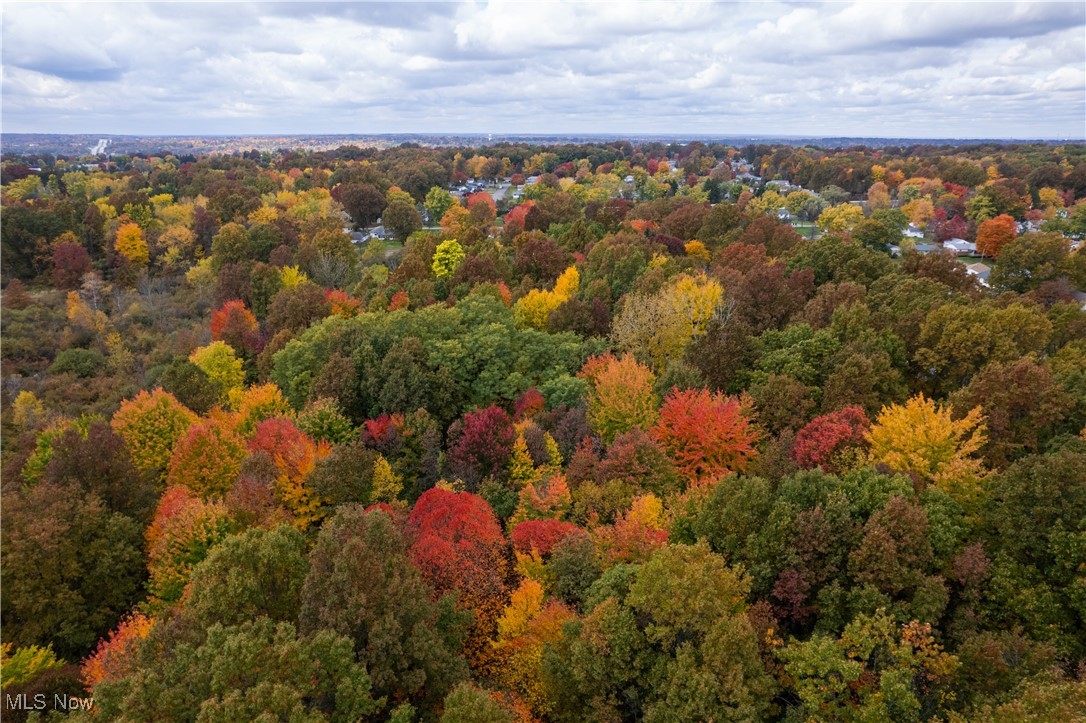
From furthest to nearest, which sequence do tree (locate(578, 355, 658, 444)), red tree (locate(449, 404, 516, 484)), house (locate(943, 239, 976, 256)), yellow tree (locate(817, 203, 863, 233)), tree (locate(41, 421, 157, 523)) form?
yellow tree (locate(817, 203, 863, 233))
house (locate(943, 239, 976, 256))
tree (locate(578, 355, 658, 444))
red tree (locate(449, 404, 516, 484))
tree (locate(41, 421, 157, 523))

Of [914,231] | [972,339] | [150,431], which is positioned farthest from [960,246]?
[150,431]

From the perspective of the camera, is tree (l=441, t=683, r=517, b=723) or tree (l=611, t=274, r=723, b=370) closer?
tree (l=441, t=683, r=517, b=723)

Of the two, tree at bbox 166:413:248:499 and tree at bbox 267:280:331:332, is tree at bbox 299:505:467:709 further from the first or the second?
tree at bbox 267:280:331:332

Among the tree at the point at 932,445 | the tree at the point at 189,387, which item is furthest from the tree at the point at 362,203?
the tree at the point at 932,445

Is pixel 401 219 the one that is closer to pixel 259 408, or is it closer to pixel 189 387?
pixel 189 387

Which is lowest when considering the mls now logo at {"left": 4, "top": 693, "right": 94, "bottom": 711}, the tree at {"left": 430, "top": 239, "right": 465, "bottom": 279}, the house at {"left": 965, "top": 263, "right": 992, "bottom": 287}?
the mls now logo at {"left": 4, "top": 693, "right": 94, "bottom": 711}

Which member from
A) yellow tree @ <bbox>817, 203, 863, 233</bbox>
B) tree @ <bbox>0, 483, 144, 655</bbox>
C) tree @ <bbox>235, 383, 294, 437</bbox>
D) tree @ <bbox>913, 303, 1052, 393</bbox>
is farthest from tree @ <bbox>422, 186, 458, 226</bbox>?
tree @ <bbox>0, 483, 144, 655</bbox>

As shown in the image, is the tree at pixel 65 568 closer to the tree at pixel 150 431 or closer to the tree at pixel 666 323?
the tree at pixel 150 431
